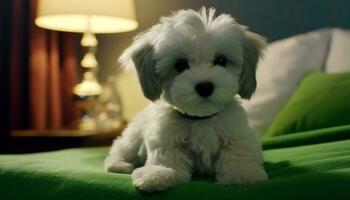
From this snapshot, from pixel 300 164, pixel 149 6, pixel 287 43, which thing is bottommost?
pixel 300 164

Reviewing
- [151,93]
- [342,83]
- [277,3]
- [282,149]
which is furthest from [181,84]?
[277,3]

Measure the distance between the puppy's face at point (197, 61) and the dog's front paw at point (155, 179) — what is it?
0.55 ft

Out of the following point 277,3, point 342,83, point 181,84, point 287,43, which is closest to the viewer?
point 181,84

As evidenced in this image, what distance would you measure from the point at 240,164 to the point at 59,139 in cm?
155

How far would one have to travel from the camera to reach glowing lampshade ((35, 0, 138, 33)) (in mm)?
2371

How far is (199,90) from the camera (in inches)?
41.6

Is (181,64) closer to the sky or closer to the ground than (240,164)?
closer to the sky

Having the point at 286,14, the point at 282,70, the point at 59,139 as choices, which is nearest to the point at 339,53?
the point at 282,70

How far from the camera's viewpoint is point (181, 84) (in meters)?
1.08

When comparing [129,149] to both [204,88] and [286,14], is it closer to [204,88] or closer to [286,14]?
[204,88]

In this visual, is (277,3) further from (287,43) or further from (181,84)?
(181,84)

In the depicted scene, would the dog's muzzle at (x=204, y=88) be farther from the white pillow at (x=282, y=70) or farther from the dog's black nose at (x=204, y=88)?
the white pillow at (x=282, y=70)

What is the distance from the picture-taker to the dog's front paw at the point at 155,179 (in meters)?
0.96

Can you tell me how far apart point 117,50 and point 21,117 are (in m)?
0.70
